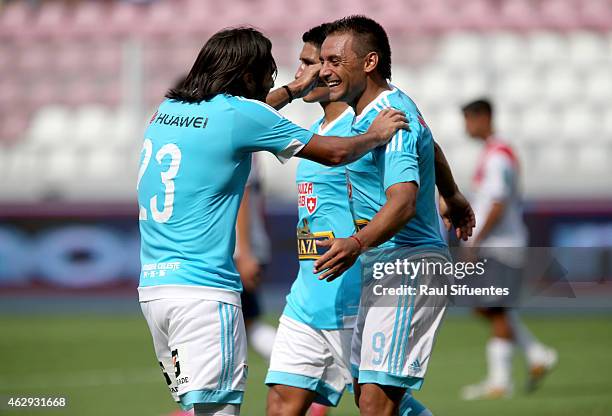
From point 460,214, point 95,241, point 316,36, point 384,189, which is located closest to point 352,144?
point 384,189

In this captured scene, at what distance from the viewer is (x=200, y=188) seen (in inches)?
188

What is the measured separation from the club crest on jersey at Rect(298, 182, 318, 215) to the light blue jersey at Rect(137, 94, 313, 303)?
1215mm

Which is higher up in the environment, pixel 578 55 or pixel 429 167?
pixel 429 167

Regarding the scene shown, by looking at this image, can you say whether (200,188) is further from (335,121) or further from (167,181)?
(335,121)

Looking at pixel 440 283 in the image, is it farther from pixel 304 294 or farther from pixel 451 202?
pixel 304 294

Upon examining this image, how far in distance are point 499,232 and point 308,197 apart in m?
4.53

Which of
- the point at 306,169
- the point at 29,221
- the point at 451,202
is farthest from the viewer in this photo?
the point at 29,221

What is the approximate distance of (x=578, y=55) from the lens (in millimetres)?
17125

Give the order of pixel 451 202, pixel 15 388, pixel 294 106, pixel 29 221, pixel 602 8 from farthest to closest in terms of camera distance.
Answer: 1. pixel 602 8
2. pixel 294 106
3. pixel 29 221
4. pixel 15 388
5. pixel 451 202

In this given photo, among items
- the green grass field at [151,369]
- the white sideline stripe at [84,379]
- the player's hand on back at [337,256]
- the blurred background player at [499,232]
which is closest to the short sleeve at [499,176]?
the blurred background player at [499,232]

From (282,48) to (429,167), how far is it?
11.7 metres

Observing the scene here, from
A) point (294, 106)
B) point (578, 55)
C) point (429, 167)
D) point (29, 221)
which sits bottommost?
point (29, 221)

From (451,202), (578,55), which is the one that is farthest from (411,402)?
(578,55)

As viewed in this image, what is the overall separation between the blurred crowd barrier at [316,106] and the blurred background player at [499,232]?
5393 millimetres
